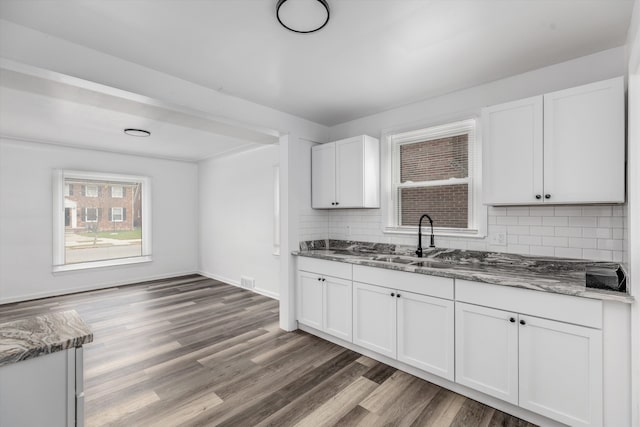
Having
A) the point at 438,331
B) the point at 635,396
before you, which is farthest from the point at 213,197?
the point at 635,396

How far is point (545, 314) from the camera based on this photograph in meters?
1.92

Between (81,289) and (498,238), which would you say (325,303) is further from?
(81,289)

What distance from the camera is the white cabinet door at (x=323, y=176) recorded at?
11.9ft

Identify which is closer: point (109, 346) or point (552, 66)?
point (552, 66)

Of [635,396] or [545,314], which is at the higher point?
[545,314]

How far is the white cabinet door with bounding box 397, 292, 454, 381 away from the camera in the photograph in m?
2.33

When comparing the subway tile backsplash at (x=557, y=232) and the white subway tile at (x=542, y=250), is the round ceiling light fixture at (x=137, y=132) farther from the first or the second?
the white subway tile at (x=542, y=250)

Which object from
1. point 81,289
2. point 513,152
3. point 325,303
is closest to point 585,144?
point 513,152

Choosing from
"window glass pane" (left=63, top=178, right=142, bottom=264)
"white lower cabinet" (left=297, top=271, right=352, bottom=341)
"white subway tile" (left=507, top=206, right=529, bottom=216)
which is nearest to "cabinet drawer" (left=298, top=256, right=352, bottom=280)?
"white lower cabinet" (left=297, top=271, right=352, bottom=341)

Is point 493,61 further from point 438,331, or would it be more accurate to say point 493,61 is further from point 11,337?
point 11,337

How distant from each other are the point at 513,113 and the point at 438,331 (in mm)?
1777

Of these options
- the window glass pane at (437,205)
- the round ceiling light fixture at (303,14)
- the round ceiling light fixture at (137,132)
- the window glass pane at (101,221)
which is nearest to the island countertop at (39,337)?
the round ceiling light fixture at (303,14)

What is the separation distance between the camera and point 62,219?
5.07 m

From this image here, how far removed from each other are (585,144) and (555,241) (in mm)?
773
